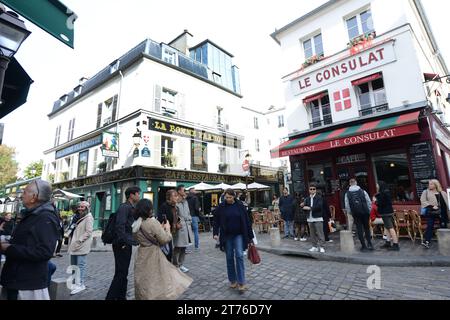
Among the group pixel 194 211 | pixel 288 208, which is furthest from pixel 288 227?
pixel 194 211

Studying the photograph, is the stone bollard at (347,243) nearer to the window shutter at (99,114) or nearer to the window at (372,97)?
the window at (372,97)

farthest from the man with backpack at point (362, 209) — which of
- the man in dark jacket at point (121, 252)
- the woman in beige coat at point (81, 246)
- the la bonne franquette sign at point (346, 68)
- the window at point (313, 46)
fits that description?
the window at point (313, 46)

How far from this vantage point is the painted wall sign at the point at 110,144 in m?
14.2

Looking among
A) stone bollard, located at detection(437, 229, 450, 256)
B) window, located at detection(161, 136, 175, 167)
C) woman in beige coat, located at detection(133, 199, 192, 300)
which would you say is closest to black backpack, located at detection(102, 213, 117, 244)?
woman in beige coat, located at detection(133, 199, 192, 300)

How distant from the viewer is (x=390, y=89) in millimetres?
8836

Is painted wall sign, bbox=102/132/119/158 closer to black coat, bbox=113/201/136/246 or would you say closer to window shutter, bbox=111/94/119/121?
window shutter, bbox=111/94/119/121

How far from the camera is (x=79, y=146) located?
18250mm

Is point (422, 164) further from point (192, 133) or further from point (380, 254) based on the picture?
point (192, 133)

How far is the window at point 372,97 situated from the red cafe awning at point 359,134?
591 millimetres

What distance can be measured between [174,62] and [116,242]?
16.1m

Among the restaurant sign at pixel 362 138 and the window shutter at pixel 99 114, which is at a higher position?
the window shutter at pixel 99 114

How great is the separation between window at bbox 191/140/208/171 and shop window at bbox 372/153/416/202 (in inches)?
422
